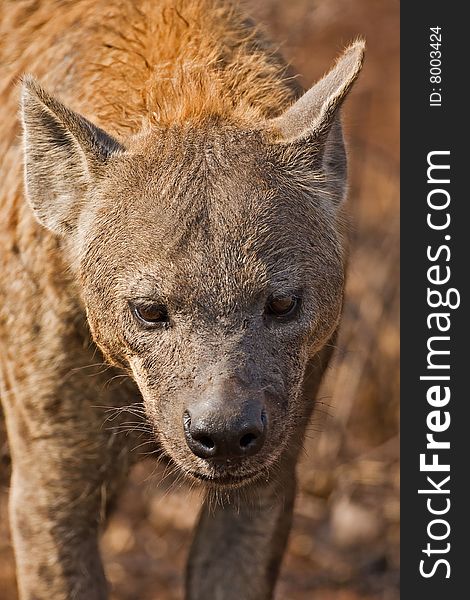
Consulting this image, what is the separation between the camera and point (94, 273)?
13.6 ft

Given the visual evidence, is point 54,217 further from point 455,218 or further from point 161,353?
point 455,218

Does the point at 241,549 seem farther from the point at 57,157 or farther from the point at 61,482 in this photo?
the point at 57,157

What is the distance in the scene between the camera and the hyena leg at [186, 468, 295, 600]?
496 centimetres

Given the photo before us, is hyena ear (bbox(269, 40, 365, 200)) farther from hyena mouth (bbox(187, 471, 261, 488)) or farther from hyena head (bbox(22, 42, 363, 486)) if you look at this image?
hyena mouth (bbox(187, 471, 261, 488))

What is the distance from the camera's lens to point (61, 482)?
15.0 feet

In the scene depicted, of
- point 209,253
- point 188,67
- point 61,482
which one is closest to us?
point 209,253

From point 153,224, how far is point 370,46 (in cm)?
580

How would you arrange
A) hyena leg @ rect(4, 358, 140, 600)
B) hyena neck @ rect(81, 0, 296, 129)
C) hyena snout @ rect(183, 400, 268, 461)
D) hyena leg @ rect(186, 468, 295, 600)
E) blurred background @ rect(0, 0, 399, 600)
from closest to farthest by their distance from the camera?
hyena snout @ rect(183, 400, 268, 461) → hyena neck @ rect(81, 0, 296, 129) → hyena leg @ rect(4, 358, 140, 600) → hyena leg @ rect(186, 468, 295, 600) → blurred background @ rect(0, 0, 399, 600)

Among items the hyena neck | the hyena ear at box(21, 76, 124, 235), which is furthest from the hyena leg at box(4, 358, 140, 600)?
the hyena neck

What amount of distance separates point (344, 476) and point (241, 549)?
2.30 meters

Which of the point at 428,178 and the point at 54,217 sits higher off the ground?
the point at 428,178

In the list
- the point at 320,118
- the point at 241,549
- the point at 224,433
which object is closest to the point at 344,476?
the point at 241,549

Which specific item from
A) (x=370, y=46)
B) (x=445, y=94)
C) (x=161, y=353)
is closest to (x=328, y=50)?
(x=370, y=46)

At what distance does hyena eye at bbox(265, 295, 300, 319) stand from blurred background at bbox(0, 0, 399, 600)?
2.15 meters
